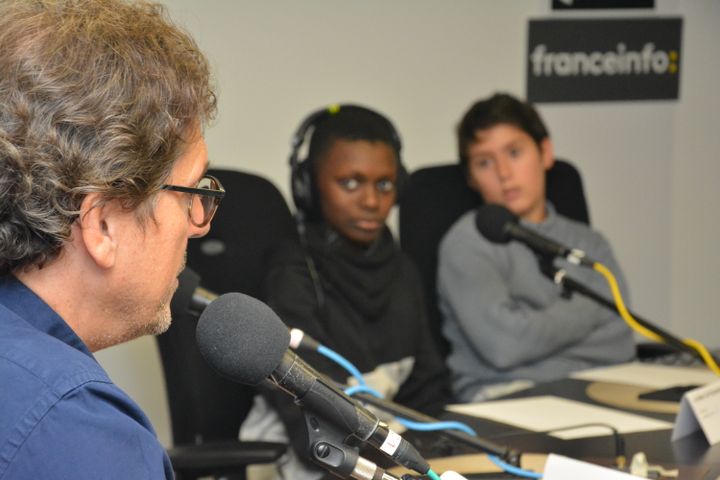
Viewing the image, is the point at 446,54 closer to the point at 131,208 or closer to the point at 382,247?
the point at 382,247

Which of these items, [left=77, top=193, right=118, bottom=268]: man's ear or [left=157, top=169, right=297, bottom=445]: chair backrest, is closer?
[left=77, top=193, right=118, bottom=268]: man's ear

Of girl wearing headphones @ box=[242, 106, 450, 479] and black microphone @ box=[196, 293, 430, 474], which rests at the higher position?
black microphone @ box=[196, 293, 430, 474]

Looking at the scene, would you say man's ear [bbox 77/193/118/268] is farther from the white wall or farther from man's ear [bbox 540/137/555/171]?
man's ear [bbox 540/137/555/171]

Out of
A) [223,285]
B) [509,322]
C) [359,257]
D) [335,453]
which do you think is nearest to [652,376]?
[509,322]

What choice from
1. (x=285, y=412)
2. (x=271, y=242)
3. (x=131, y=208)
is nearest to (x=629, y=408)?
(x=285, y=412)

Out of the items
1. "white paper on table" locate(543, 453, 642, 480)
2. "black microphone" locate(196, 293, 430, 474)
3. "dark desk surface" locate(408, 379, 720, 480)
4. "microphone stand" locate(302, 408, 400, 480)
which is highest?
"black microphone" locate(196, 293, 430, 474)

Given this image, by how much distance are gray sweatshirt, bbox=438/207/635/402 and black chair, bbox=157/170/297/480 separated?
0.50 meters

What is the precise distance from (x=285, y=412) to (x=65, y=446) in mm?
1312

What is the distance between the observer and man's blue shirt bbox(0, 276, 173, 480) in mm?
764

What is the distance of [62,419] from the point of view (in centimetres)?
77

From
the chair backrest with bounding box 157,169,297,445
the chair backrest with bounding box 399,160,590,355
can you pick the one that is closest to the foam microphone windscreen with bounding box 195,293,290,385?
the chair backrest with bounding box 157,169,297,445

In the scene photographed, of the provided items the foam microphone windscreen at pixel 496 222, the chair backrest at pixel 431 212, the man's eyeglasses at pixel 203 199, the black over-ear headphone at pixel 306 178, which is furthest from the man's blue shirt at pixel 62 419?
the chair backrest at pixel 431 212

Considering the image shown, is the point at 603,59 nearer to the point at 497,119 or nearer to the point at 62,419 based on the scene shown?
the point at 497,119

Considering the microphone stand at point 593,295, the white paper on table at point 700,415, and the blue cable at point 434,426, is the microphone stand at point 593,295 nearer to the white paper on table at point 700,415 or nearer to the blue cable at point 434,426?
the white paper on table at point 700,415
